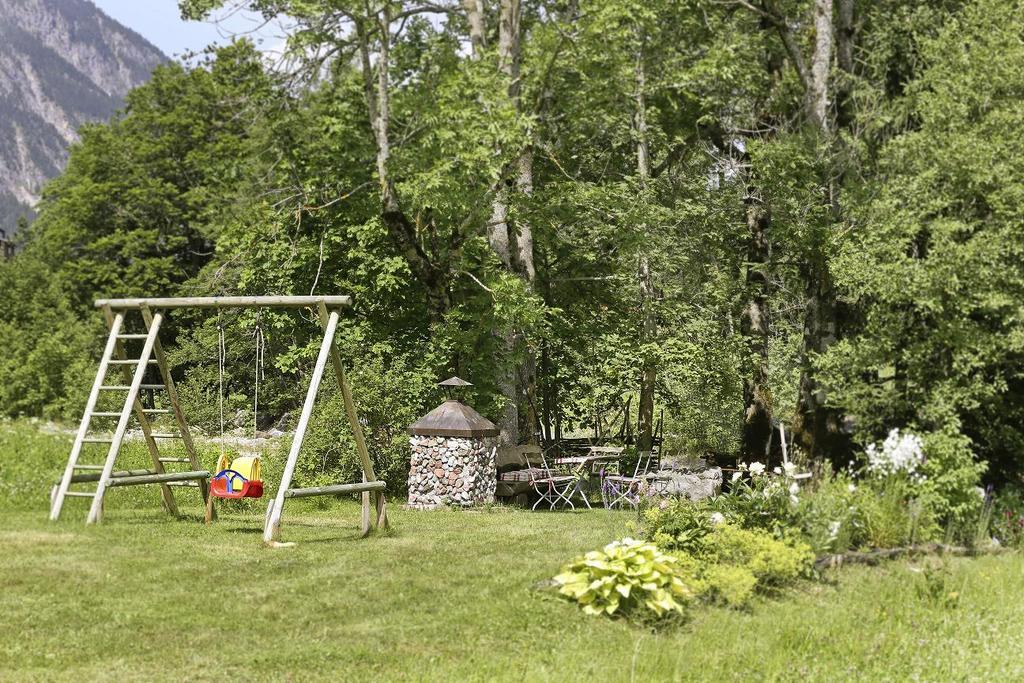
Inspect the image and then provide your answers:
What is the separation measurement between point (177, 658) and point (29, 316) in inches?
1202

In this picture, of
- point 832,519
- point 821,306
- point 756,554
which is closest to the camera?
point 756,554

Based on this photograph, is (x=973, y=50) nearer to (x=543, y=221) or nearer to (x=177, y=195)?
(x=543, y=221)

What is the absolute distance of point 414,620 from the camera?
663 cm

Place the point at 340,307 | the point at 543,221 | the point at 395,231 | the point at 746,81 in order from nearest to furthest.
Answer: the point at 340,307 → the point at 395,231 → the point at 543,221 → the point at 746,81

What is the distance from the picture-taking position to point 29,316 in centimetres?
3275

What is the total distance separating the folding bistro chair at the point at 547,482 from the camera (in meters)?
14.7

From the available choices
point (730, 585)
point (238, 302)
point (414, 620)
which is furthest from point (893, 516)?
point (238, 302)

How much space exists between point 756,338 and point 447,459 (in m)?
7.40

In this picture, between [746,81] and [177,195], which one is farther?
[177,195]

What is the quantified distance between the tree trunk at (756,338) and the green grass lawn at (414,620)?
928cm

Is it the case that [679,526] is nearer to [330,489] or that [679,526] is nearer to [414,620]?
[414,620]

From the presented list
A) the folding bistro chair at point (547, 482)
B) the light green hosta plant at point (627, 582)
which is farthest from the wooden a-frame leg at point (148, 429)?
the folding bistro chair at point (547, 482)

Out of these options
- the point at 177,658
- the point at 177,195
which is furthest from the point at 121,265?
the point at 177,658

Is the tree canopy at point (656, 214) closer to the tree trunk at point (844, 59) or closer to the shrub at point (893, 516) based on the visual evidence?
the tree trunk at point (844, 59)
